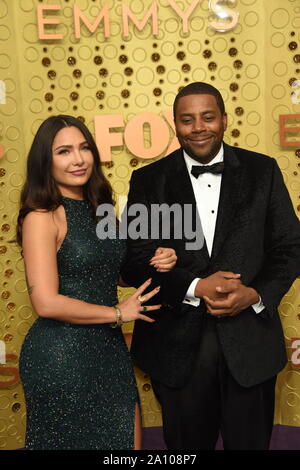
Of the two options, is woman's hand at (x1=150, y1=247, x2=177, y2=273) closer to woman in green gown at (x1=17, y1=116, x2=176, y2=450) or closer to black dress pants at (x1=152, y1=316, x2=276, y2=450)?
woman in green gown at (x1=17, y1=116, x2=176, y2=450)

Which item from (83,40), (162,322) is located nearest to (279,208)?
(162,322)

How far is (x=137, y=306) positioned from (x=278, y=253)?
0.57 m

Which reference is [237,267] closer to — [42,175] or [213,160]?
[213,160]

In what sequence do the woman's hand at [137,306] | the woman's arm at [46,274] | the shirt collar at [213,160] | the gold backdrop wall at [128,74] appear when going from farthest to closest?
the gold backdrop wall at [128,74] → the shirt collar at [213,160] → the woman's hand at [137,306] → the woman's arm at [46,274]

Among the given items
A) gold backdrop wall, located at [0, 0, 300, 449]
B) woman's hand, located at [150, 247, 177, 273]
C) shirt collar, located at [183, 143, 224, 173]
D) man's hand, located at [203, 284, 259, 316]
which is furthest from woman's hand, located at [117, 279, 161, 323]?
gold backdrop wall, located at [0, 0, 300, 449]

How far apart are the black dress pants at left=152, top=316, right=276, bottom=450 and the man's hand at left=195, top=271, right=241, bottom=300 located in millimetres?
143

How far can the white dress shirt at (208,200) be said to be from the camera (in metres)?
2.03

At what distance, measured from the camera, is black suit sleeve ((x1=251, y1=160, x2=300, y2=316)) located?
199cm

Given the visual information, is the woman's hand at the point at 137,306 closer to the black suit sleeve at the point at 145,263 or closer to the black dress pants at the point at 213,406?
the black suit sleeve at the point at 145,263

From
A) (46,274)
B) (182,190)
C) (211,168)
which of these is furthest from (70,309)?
(211,168)

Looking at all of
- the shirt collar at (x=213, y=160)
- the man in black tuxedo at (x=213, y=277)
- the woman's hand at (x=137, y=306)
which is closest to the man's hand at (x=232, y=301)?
the man in black tuxedo at (x=213, y=277)

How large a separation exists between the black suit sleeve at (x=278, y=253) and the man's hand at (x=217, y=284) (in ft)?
0.41

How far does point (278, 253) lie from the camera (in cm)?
202

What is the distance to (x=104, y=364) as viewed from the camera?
199 cm
